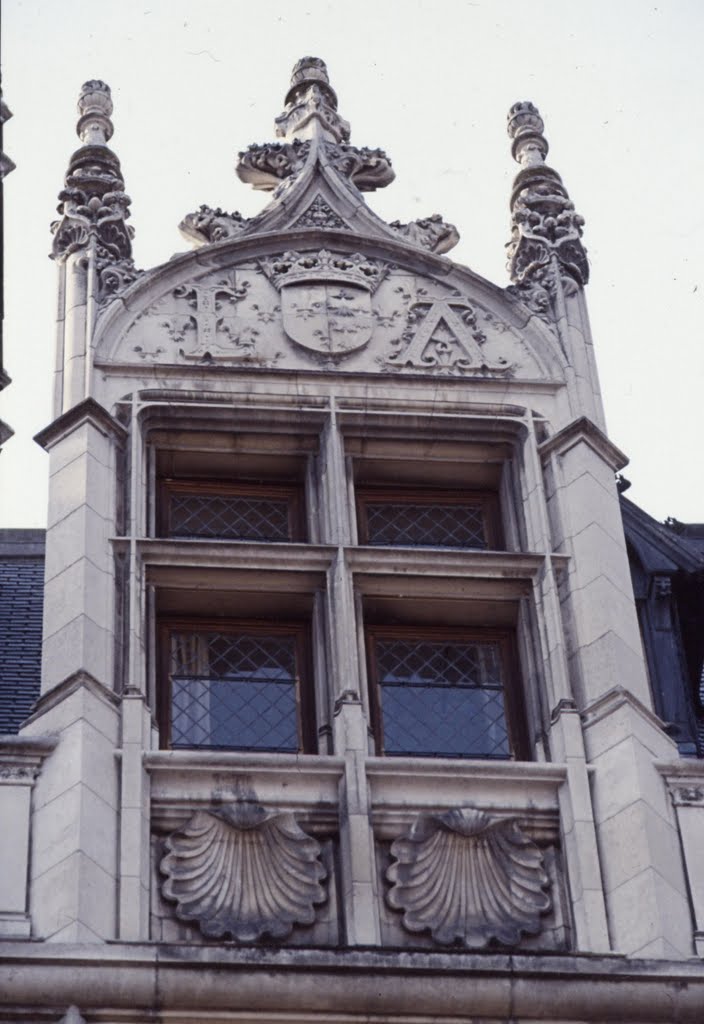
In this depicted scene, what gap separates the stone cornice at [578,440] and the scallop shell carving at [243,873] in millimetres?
3398

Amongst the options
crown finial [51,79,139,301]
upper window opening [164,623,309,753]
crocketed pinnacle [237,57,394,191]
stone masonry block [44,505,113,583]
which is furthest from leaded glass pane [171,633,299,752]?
crocketed pinnacle [237,57,394,191]

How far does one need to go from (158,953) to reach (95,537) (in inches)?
123

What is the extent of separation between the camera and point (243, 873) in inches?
574

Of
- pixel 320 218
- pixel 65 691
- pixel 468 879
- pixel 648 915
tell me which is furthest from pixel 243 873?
pixel 320 218

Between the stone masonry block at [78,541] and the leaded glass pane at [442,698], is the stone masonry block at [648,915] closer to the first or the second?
the leaded glass pane at [442,698]

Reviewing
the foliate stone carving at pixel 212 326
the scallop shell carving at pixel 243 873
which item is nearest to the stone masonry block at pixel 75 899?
the scallop shell carving at pixel 243 873

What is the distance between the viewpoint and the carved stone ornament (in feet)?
57.5

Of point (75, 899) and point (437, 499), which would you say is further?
point (437, 499)

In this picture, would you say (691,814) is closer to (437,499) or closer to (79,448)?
(437,499)

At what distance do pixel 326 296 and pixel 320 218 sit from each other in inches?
35.5

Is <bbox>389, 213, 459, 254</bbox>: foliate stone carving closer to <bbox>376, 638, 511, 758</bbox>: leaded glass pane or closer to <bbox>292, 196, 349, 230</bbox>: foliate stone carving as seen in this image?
<bbox>292, 196, 349, 230</bbox>: foliate stone carving

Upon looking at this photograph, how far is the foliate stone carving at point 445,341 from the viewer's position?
1748cm

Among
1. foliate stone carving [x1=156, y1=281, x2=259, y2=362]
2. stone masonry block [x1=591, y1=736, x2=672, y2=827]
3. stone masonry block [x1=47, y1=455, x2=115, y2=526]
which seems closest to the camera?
stone masonry block [x1=591, y1=736, x2=672, y2=827]

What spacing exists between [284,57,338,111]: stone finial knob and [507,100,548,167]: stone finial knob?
132cm
